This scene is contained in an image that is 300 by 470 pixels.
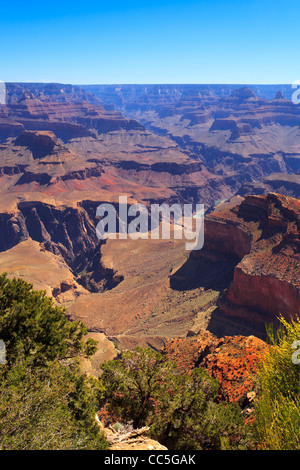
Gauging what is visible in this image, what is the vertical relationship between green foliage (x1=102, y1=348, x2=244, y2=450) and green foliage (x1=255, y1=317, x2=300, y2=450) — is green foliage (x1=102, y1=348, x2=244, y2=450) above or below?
below

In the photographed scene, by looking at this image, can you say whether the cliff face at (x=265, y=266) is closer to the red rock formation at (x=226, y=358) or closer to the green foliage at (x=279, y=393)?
the red rock formation at (x=226, y=358)

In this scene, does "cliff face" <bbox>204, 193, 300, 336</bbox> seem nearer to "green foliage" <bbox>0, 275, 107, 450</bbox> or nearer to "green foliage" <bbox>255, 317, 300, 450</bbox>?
"green foliage" <bbox>255, 317, 300, 450</bbox>

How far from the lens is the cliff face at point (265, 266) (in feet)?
168

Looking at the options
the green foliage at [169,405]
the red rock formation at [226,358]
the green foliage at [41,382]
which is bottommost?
the red rock formation at [226,358]

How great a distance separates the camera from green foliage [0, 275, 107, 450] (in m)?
11.4

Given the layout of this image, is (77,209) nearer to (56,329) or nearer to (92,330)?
(92,330)

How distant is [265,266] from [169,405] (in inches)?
1651

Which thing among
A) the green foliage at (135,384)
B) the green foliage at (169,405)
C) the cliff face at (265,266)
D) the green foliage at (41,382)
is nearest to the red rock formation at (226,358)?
the green foliage at (169,405)

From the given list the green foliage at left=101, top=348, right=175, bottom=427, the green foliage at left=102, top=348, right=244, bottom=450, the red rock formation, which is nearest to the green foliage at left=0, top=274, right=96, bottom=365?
the green foliage at left=101, top=348, right=175, bottom=427

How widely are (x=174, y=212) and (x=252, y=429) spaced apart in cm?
15020

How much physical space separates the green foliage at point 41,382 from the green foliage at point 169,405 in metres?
1.58

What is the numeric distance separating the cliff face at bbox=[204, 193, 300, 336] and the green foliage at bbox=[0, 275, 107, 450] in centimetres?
3597

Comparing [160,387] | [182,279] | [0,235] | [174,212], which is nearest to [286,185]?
[174,212]

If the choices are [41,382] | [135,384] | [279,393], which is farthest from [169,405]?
[41,382]
